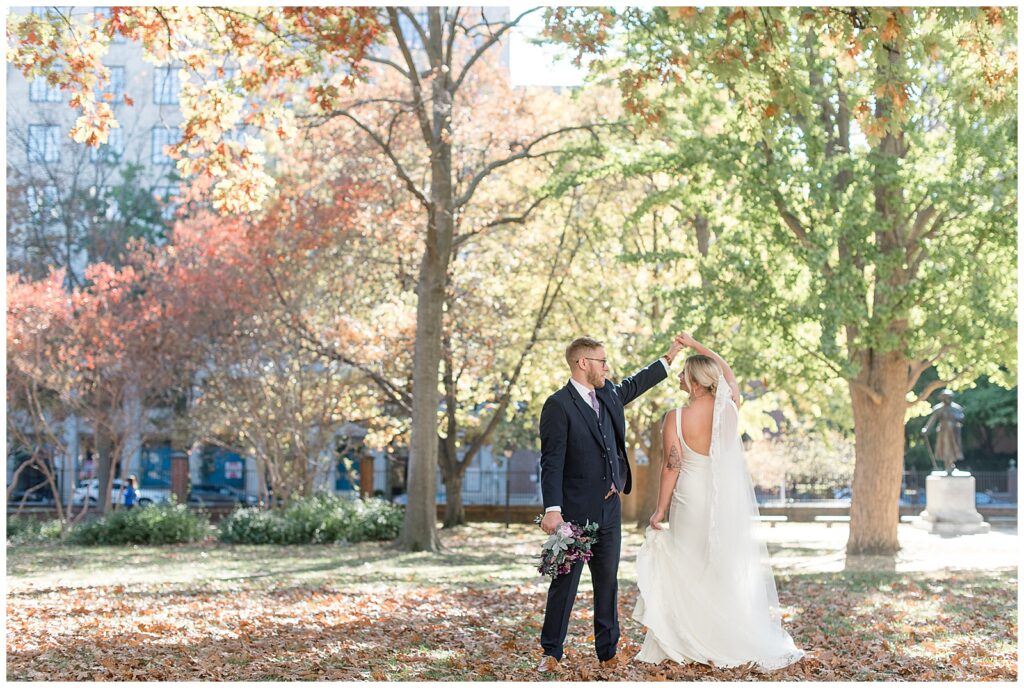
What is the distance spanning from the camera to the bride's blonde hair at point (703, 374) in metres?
7.95

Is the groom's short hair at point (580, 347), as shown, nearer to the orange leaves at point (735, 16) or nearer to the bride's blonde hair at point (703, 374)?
the bride's blonde hair at point (703, 374)

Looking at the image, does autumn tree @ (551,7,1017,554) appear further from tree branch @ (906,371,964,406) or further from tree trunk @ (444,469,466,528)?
tree trunk @ (444,469,466,528)

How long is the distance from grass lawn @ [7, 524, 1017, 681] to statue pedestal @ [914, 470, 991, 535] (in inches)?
418

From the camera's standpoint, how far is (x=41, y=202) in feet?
129

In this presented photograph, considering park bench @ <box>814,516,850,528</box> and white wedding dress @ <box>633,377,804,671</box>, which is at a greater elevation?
white wedding dress @ <box>633,377,804,671</box>

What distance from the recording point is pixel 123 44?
52.9m

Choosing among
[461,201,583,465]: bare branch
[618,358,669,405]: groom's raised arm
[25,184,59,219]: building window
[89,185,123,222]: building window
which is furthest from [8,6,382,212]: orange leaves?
[89,185,123,222]: building window

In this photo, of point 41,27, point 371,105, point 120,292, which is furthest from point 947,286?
point 120,292

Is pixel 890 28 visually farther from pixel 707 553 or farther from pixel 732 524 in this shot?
pixel 707 553

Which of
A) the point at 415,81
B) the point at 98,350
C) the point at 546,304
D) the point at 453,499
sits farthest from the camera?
the point at 453,499

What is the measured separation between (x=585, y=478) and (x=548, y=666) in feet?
4.06

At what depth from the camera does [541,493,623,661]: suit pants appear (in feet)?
24.5

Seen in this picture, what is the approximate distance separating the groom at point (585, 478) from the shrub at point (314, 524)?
1667cm

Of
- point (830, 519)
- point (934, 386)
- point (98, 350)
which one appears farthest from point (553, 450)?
point (830, 519)
